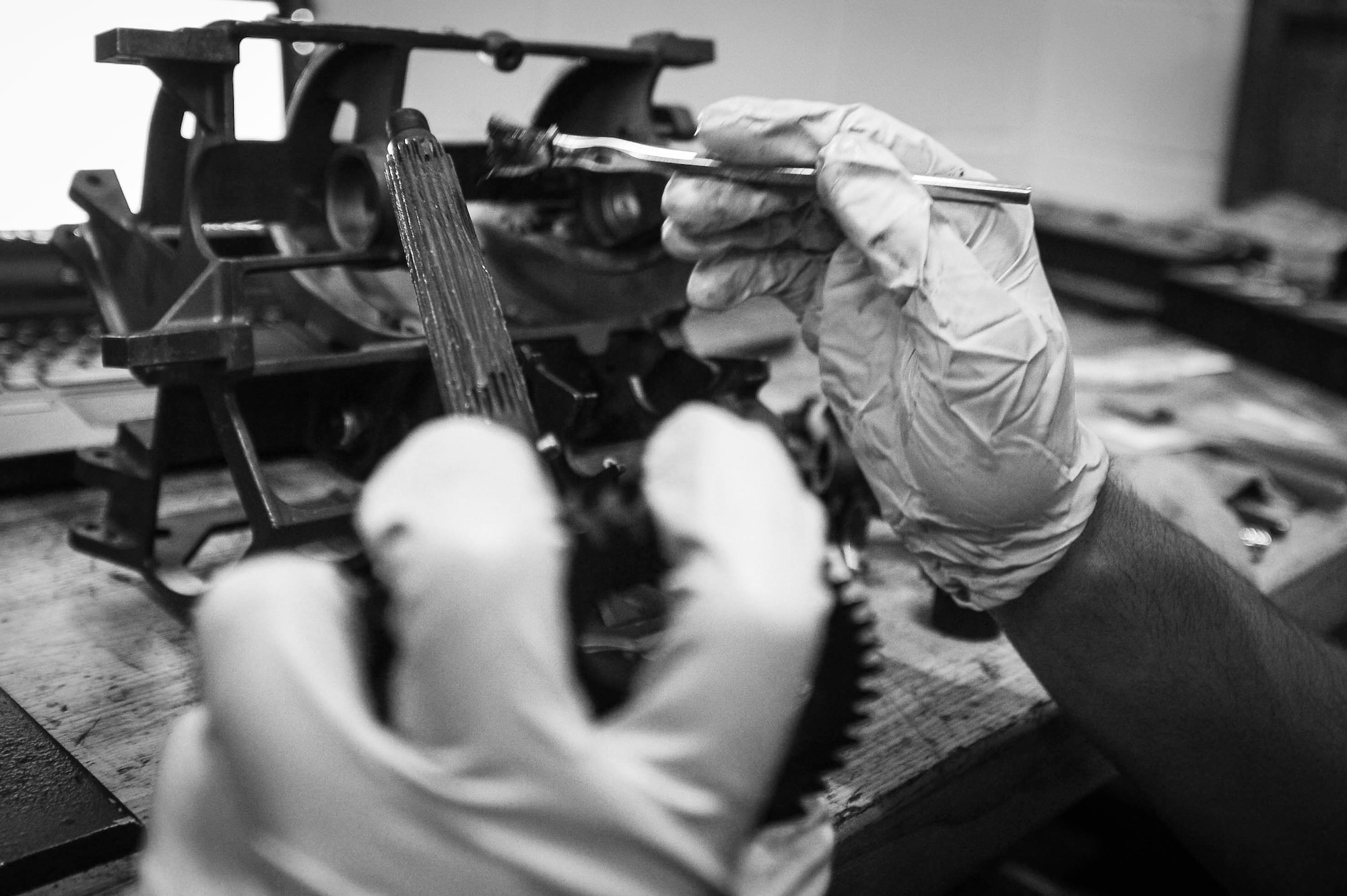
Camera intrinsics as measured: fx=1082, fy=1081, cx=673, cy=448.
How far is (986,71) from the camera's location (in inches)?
89.6

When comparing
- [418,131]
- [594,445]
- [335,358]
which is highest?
[418,131]

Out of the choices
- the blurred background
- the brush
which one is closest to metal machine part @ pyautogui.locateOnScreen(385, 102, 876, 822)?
the brush

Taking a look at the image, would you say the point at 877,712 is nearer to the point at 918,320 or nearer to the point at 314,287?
the point at 918,320

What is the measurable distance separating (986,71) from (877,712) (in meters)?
1.95

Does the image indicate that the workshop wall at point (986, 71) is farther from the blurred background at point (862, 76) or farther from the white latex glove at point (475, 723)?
the white latex glove at point (475, 723)

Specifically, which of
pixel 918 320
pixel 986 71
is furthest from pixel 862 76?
pixel 918 320

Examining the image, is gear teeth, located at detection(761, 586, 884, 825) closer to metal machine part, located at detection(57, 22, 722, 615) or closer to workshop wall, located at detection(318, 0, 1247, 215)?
metal machine part, located at detection(57, 22, 722, 615)

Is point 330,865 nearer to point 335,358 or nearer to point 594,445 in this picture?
point 335,358

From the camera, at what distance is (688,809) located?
36cm

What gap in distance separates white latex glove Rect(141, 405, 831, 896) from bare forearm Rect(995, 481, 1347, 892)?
0.35 meters

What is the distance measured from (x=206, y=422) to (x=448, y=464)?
0.47 meters

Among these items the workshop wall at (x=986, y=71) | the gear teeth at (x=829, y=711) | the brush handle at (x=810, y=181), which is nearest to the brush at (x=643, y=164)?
the brush handle at (x=810, y=181)

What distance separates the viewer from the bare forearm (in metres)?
0.65

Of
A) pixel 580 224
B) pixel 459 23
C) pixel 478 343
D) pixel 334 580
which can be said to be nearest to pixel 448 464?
pixel 334 580
